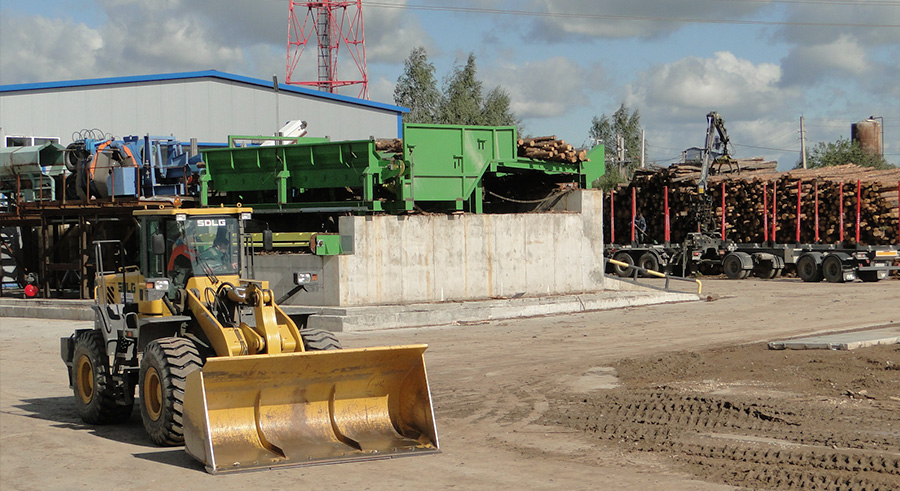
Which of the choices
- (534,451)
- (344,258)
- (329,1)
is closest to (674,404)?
(534,451)

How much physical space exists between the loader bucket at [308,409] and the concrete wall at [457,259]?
11179 mm

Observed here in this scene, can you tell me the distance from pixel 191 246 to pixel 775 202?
2504 cm

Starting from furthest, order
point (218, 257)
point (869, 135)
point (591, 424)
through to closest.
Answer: point (869, 135)
point (218, 257)
point (591, 424)

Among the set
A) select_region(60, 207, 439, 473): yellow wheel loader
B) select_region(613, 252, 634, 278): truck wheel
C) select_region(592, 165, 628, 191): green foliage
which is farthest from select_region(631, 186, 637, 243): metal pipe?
select_region(60, 207, 439, 473): yellow wheel loader

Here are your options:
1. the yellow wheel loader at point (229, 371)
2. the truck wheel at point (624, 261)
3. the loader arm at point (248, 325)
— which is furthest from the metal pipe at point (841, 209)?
the loader arm at point (248, 325)

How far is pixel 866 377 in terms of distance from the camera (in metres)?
11.9

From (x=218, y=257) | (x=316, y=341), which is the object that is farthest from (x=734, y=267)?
(x=316, y=341)

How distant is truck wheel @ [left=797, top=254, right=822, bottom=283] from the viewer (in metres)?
30.2

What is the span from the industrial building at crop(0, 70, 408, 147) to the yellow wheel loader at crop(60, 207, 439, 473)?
78.6 feet

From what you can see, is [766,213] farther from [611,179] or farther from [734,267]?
[611,179]

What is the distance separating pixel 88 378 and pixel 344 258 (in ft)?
32.2

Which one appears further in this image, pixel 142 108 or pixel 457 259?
pixel 142 108

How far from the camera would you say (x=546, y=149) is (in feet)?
78.3

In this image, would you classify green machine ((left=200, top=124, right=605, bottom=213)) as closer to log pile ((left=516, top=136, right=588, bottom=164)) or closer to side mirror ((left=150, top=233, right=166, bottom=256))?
log pile ((left=516, top=136, right=588, bottom=164))
